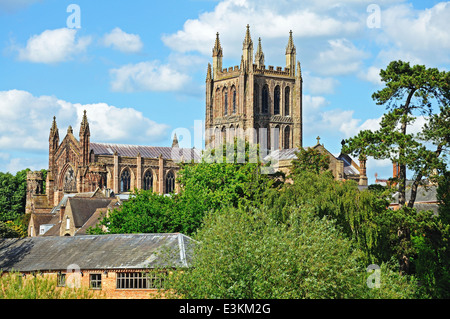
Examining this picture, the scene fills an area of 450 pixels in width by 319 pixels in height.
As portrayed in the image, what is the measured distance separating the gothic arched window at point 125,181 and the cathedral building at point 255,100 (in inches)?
577

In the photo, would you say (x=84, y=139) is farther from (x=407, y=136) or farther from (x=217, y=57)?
(x=407, y=136)

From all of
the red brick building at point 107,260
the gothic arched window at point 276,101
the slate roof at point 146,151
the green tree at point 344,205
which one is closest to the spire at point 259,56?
the gothic arched window at point 276,101

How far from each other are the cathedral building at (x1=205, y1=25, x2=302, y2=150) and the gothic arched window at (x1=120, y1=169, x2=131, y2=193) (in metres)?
14.6

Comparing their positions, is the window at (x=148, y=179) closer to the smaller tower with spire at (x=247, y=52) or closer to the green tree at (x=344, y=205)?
the smaller tower with spire at (x=247, y=52)

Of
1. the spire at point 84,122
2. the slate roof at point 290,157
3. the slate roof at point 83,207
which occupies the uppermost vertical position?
the spire at point 84,122

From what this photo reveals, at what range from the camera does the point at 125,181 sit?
128 metres

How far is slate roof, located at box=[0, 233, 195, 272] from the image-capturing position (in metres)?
40.5

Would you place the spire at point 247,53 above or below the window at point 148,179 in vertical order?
above

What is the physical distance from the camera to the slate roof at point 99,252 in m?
40.5

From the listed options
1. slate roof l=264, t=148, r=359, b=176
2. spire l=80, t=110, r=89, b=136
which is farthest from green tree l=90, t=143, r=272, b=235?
spire l=80, t=110, r=89, b=136

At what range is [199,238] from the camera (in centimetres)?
3756

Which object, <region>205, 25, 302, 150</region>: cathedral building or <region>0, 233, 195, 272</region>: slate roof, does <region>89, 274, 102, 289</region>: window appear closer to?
<region>0, 233, 195, 272</region>: slate roof

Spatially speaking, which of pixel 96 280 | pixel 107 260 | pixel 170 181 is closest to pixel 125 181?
pixel 170 181
